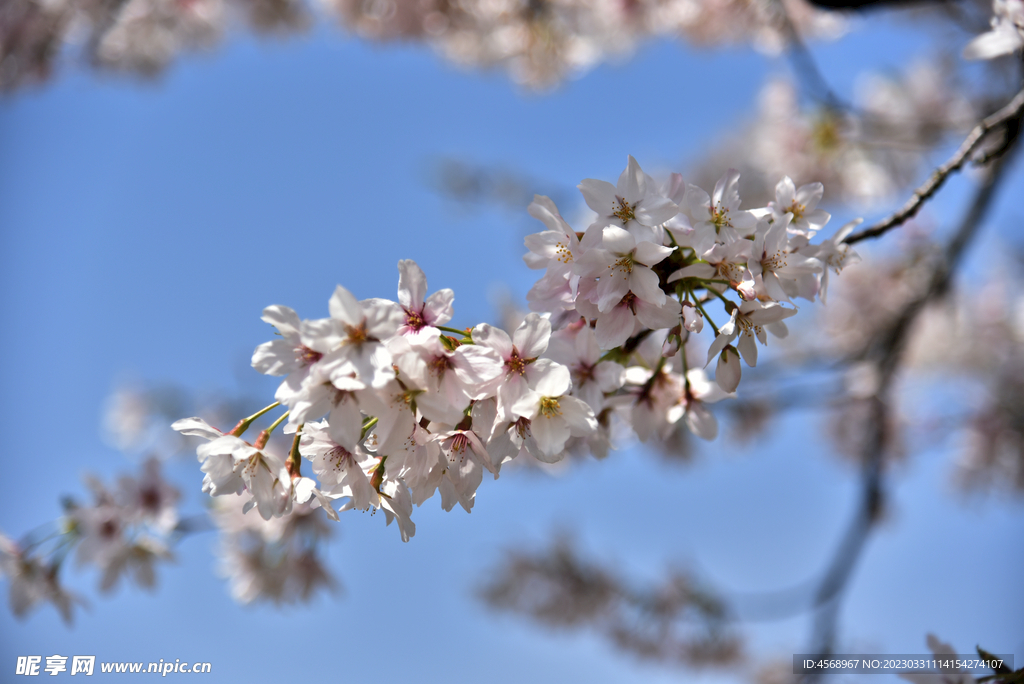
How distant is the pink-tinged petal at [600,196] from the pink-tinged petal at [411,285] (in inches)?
14.1

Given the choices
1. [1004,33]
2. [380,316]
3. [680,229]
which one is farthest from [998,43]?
[380,316]

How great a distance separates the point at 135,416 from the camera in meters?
6.29

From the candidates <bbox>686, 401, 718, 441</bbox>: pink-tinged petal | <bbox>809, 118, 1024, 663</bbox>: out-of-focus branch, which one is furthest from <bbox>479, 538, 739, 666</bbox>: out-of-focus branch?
<bbox>686, 401, 718, 441</bbox>: pink-tinged petal

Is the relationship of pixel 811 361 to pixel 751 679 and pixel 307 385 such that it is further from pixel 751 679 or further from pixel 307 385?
pixel 307 385

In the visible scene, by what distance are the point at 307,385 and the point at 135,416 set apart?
6.58 meters

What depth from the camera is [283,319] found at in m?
A: 1.04

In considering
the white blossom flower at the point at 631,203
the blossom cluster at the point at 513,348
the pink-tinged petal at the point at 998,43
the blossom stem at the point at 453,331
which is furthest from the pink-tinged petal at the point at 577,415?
the pink-tinged petal at the point at 998,43

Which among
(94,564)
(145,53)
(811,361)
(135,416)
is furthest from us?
(135,416)

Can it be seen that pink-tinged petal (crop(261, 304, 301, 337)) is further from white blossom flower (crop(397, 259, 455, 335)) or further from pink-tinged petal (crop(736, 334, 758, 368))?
pink-tinged petal (crop(736, 334, 758, 368))

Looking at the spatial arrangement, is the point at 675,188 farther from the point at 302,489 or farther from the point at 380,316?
the point at 302,489

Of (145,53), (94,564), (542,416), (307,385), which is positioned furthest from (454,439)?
(145,53)

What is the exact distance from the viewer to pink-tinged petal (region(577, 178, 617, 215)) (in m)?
1.12

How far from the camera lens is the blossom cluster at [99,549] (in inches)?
92.9

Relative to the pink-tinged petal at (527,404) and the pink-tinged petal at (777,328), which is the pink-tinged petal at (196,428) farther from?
the pink-tinged petal at (777,328)
